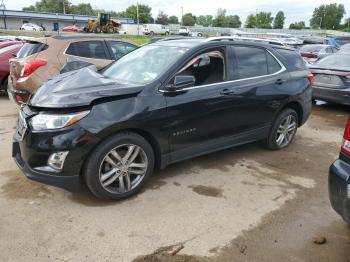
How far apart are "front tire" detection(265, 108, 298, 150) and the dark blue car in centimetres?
246

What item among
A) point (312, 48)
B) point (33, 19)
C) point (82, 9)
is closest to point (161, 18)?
point (82, 9)

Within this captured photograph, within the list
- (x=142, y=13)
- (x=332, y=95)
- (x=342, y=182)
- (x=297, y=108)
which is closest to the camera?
(x=342, y=182)

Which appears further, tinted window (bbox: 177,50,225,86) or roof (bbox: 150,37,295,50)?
roof (bbox: 150,37,295,50)

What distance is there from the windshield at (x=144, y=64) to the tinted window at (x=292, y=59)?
6.44 ft

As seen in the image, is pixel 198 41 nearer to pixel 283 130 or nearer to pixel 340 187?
pixel 283 130

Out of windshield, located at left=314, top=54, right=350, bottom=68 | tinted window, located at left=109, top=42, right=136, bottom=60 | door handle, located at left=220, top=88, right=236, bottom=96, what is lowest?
windshield, located at left=314, top=54, right=350, bottom=68

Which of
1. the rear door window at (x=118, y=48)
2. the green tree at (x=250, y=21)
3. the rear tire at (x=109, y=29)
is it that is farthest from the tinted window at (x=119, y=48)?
the green tree at (x=250, y=21)

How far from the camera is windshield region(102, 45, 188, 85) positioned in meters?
4.20

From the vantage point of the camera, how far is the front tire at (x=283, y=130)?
544 cm

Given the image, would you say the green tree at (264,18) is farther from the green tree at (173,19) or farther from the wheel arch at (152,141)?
the wheel arch at (152,141)

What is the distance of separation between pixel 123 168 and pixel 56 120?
2.79 ft

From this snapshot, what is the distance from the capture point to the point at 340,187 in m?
Answer: 2.85

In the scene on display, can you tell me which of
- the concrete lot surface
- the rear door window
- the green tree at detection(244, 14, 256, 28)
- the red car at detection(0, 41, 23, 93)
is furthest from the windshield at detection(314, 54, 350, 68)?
the green tree at detection(244, 14, 256, 28)

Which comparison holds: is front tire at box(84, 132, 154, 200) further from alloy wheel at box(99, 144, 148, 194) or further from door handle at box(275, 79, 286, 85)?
door handle at box(275, 79, 286, 85)
